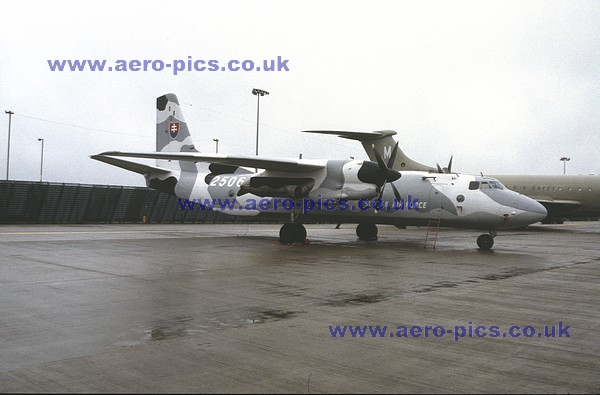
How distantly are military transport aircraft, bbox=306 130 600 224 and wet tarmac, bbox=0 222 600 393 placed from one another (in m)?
23.4

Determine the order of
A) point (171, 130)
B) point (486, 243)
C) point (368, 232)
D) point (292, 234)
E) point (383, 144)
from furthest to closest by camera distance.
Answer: point (383, 144) → point (171, 130) → point (368, 232) → point (292, 234) → point (486, 243)

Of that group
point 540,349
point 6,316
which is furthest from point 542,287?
point 6,316

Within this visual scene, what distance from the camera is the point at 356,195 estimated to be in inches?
760

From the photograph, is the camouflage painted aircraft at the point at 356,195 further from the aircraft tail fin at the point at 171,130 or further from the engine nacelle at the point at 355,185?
the aircraft tail fin at the point at 171,130

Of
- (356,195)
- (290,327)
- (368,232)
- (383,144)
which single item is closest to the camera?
(290,327)

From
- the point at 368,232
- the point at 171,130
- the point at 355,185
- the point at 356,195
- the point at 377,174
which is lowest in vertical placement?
the point at 368,232

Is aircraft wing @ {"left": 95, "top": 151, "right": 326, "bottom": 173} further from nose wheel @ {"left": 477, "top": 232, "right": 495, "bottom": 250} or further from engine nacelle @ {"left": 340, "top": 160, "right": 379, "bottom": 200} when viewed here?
nose wheel @ {"left": 477, "top": 232, "right": 495, "bottom": 250}

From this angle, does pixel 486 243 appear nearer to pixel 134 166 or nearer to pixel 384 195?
pixel 384 195

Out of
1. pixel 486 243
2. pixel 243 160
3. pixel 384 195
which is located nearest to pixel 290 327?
pixel 243 160

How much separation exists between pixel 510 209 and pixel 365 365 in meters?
15.3

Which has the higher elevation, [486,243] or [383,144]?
[383,144]

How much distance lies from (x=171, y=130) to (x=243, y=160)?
8.56 m

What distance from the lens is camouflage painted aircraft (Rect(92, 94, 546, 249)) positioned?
18.9 m

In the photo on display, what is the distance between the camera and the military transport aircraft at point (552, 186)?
116 ft
